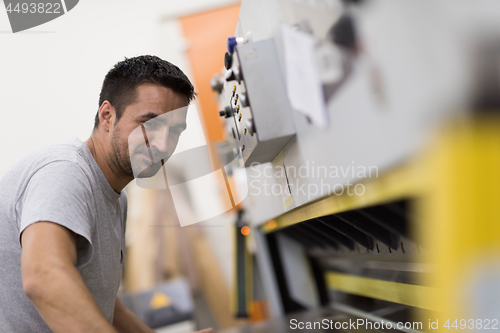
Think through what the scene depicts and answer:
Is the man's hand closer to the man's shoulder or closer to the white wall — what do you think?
the man's shoulder

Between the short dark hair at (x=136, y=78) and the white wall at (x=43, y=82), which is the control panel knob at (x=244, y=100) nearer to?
the short dark hair at (x=136, y=78)

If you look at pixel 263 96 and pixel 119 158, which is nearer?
pixel 263 96

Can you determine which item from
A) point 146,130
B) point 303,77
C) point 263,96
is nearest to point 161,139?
point 146,130

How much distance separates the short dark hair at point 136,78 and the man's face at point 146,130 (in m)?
0.02

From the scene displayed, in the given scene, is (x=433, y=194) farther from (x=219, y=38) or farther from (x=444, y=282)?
(x=219, y=38)

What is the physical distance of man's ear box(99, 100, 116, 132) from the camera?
930 millimetres

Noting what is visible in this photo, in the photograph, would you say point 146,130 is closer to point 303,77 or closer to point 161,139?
point 161,139

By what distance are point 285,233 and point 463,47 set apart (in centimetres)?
139

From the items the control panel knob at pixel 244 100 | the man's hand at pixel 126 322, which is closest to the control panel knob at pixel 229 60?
the control panel knob at pixel 244 100

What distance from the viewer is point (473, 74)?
305 mm

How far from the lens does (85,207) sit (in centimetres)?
72

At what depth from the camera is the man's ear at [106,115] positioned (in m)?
0.93

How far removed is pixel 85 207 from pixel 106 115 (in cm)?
31

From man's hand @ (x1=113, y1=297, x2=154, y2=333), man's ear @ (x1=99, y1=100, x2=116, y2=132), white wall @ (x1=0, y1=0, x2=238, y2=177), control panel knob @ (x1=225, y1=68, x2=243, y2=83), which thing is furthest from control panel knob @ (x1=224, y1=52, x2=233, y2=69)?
man's hand @ (x1=113, y1=297, x2=154, y2=333)
